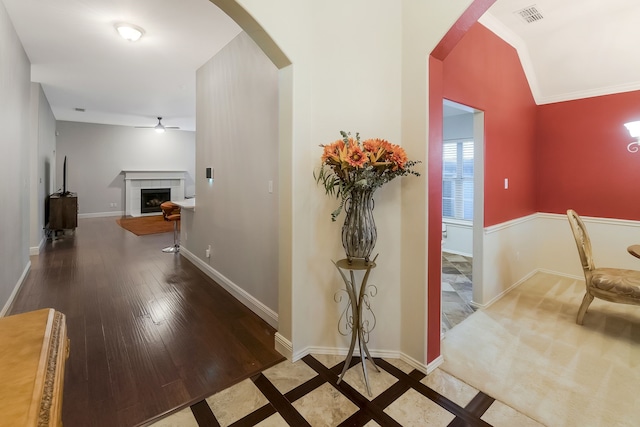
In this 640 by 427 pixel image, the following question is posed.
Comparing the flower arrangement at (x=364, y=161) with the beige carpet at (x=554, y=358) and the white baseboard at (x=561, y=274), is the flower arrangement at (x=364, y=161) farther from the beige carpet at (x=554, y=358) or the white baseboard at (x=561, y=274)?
the white baseboard at (x=561, y=274)

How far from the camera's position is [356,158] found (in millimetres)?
1729

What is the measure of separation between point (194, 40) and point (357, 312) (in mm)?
3408

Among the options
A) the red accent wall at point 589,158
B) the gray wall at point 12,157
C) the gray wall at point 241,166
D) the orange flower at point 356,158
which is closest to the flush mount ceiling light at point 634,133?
the red accent wall at point 589,158

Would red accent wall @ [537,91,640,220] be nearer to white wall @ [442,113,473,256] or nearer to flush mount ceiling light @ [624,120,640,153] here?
flush mount ceiling light @ [624,120,640,153]

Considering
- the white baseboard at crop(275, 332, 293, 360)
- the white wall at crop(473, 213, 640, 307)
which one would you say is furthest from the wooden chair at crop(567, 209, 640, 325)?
the white baseboard at crop(275, 332, 293, 360)

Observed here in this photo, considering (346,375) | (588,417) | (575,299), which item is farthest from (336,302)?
(575,299)

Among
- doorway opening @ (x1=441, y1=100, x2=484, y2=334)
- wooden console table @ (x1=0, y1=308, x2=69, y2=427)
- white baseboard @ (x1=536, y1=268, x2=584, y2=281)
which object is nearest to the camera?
wooden console table @ (x1=0, y1=308, x2=69, y2=427)

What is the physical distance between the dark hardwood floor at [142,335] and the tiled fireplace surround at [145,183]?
15.9 ft

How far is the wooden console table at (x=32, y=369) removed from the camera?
54 cm

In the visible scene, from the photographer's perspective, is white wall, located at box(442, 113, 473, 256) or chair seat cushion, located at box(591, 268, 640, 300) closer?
chair seat cushion, located at box(591, 268, 640, 300)

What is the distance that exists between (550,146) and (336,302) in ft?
13.0

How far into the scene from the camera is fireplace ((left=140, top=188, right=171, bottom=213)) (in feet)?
30.8

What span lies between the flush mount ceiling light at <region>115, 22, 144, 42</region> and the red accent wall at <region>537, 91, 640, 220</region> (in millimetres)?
5133

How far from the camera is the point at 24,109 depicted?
3.91 meters
